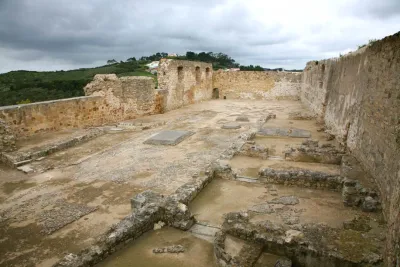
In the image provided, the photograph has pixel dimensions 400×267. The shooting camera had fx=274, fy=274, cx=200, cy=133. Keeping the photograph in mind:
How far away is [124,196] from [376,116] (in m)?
6.19

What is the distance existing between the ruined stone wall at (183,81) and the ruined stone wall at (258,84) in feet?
5.38

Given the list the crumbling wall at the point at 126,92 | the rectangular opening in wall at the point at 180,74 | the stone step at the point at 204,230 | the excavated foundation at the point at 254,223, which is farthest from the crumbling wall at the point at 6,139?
the rectangular opening in wall at the point at 180,74

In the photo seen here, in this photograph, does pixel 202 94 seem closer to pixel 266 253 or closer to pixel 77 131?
pixel 77 131

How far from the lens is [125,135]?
11.8 meters

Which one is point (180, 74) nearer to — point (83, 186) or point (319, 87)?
point (319, 87)

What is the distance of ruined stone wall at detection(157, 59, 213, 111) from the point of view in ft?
58.3

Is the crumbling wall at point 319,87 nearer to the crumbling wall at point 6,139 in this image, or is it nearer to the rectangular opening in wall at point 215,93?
the rectangular opening in wall at point 215,93

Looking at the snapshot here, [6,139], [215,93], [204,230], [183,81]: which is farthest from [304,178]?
[215,93]

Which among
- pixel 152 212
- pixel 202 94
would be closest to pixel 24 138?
pixel 152 212

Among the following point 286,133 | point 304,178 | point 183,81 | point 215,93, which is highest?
point 183,81

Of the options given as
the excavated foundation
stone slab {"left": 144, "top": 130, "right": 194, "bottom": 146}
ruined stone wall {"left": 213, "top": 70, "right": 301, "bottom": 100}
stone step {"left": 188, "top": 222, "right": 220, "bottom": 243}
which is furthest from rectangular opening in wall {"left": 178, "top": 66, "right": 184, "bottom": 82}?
stone step {"left": 188, "top": 222, "right": 220, "bottom": 243}

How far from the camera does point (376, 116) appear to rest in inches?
254

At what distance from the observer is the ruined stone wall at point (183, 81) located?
58.3 ft

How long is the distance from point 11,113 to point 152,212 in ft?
24.5
